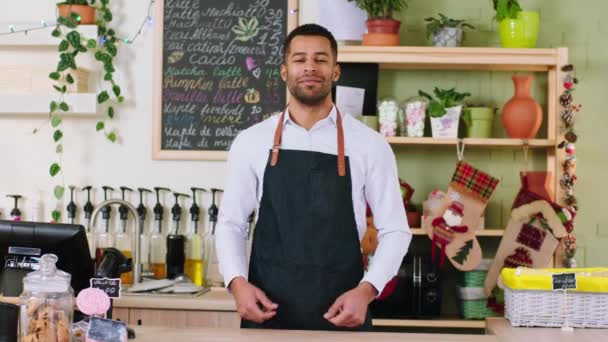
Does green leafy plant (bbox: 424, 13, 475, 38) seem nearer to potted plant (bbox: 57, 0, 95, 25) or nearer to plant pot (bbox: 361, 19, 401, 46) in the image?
plant pot (bbox: 361, 19, 401, 46)

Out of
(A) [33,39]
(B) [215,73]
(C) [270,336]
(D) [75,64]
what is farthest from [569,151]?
(A) [33,39]

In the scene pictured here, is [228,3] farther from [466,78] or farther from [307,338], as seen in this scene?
[307,338]

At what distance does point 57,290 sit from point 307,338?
62 cm

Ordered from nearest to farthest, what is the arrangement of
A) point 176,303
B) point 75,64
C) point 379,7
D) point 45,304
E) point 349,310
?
point 45,304, point 349,310, point 176,303, point 379,7, point 75,64

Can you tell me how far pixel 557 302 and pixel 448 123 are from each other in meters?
1.17

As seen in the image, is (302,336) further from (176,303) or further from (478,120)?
(478,120)

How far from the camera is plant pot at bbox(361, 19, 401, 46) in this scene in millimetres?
3444

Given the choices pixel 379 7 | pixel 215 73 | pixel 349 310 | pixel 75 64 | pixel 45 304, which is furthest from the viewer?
pixel 215 73

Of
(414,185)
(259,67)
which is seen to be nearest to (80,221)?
(259,67)

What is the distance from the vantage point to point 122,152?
3.77m

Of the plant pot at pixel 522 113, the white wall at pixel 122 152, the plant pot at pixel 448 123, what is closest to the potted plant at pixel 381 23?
the plant pot at pixel 448 123

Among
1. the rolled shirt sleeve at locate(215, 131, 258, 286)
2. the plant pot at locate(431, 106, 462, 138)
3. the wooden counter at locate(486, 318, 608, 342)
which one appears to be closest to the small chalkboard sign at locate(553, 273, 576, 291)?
the wooden counter at locate(486, 318, 608, 342)

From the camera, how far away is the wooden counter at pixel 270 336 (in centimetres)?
206

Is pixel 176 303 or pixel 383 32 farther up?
pixel 383 32
